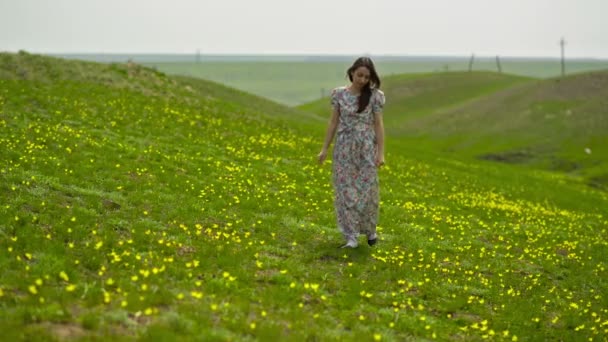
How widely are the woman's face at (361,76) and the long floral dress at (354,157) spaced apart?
0.45 metres

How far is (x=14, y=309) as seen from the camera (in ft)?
30.6

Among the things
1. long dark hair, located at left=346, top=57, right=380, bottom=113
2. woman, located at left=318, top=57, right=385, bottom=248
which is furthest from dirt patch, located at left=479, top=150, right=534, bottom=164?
long dark hair, located at left=346, top=57, right=380, bottom=113

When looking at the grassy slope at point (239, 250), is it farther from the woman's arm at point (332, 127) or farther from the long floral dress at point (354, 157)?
the woman's arm at point (332, 127)

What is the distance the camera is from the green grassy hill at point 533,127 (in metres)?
72.0

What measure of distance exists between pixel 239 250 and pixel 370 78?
518 cm

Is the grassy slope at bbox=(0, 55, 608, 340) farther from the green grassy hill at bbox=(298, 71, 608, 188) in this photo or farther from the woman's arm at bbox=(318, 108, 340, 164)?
the green grassy hill at bbox=(298, 71, 608, 188)

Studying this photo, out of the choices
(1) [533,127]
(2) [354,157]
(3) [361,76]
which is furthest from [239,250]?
(1) [533,127]

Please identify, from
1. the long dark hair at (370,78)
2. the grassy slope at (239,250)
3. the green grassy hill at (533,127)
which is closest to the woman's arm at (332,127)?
the long dark hair at (370,78)

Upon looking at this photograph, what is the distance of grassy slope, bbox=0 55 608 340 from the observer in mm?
10289

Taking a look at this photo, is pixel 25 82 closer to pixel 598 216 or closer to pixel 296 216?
Answer: pixel 296 216

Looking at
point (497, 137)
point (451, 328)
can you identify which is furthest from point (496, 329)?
point (497, 137)

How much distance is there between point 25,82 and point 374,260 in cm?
3051

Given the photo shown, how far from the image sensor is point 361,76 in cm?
1441

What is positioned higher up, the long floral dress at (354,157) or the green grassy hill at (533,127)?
the long floral dress at (354,157)
